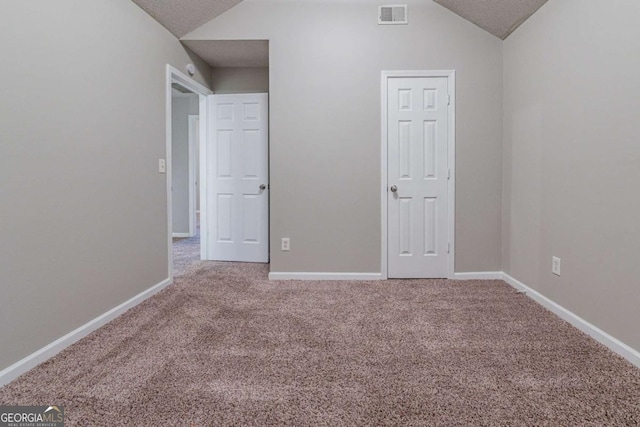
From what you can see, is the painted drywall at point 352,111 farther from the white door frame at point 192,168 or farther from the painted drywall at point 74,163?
the white door frame at point 192,168

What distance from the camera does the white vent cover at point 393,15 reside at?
3137 millimetres

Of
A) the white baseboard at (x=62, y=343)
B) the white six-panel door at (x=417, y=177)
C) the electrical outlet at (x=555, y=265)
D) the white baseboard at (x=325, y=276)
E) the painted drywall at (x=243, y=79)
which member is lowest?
the white baseboard at (x=62, y=343)

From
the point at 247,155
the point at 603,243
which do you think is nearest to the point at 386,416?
the point at 603,243

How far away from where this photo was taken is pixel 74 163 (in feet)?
6.49

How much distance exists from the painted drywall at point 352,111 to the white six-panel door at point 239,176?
33.3 inches

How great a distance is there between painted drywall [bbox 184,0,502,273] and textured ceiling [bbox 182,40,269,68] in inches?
4.0

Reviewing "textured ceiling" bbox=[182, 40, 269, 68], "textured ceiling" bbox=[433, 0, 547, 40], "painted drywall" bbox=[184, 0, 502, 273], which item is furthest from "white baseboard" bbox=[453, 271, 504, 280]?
"textured ceiling" bbox=[182, 40, 269, 68]

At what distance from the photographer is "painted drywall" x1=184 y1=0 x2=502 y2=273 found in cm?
315

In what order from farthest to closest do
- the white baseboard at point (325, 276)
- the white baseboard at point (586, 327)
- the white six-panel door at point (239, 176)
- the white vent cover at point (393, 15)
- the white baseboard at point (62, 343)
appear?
the white six-panel door at point (239, 176)
the white baseboard at point (325, 276)
the white vent cover at point (393, 15)
the white baseboard at point (586, 327)
the white baseboard at point (62, 343)

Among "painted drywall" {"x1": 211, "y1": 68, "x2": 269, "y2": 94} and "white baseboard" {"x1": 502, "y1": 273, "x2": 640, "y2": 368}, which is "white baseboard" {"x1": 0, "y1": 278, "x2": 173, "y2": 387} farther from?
"white baseboard" {"x1": 502, "y1": 273, "x2": 640, "y2": 368}

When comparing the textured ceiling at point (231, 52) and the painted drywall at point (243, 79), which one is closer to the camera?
the textured ceiling at point (231, 52)

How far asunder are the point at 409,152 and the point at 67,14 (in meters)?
2.66

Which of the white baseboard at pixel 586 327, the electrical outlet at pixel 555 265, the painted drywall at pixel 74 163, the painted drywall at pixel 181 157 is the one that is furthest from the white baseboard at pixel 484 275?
the painted drywall at pixel 181 157

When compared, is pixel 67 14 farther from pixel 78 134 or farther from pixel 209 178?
pixel 209 178
